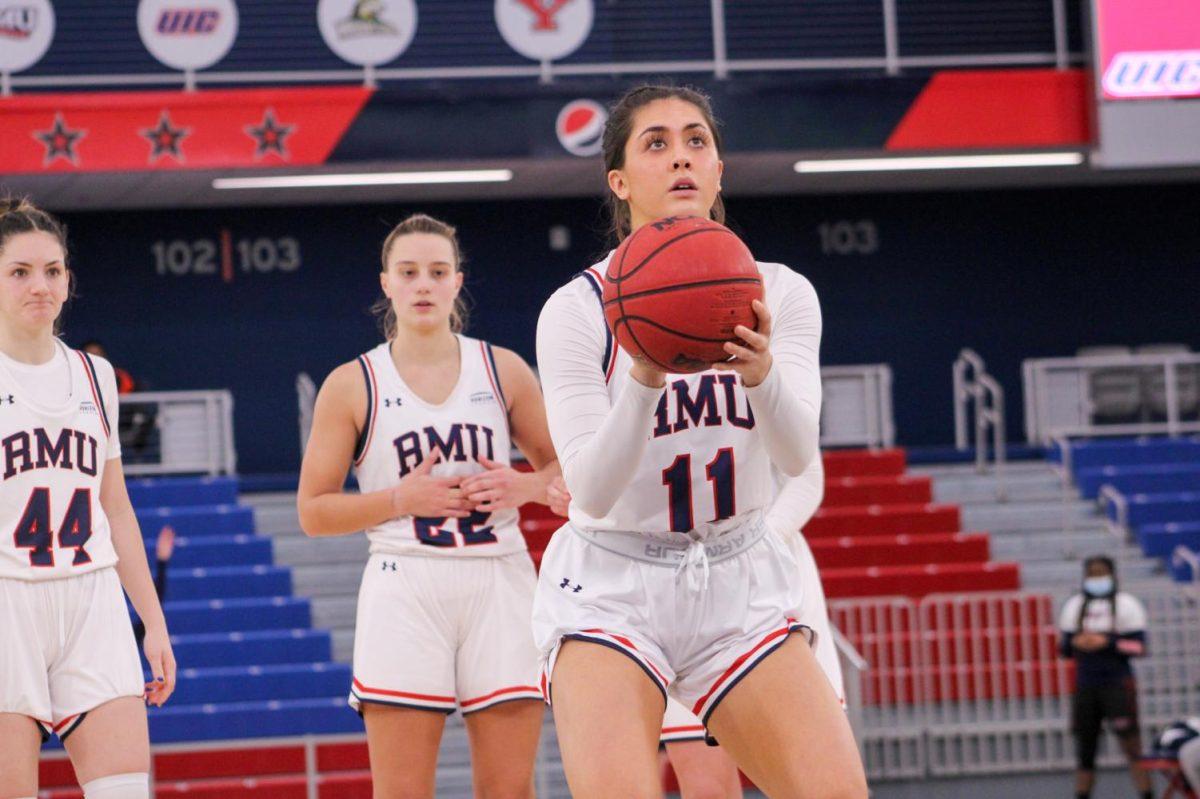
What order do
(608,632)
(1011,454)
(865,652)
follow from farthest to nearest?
(1011,454) → (865,652) → (608,632)

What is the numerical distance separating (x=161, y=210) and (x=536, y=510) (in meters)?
5.76

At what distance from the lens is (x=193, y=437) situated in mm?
15906

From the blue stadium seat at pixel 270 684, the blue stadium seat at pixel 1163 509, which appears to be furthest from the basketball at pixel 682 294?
the blue stadium seat at pixel 1163 509

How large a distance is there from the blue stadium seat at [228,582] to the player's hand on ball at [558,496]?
8.47 metres

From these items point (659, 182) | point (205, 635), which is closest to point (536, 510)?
point (205, 635)

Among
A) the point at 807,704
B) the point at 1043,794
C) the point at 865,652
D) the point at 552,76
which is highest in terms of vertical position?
the point at 552,76

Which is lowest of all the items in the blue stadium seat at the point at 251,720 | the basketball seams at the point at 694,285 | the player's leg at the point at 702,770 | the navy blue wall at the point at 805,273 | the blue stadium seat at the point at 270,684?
the blue stadium seat at the point at 251,720

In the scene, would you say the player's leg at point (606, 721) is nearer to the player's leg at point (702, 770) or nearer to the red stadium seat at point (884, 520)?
the player's leg at point (702, 770)

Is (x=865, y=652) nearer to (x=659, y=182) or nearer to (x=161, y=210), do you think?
(x=659, y=182)

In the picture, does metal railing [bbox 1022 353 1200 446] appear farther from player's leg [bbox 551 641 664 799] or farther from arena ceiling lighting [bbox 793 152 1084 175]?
player's leg [bbox 551 641 664 799]

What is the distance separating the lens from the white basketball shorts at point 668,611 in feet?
12.1

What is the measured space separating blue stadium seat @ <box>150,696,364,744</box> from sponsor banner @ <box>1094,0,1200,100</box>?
822 cm

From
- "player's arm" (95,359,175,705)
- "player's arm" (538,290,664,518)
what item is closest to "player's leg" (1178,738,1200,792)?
"player's arm" (95,359,175,705)

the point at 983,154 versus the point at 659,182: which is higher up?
the point at 983,154
